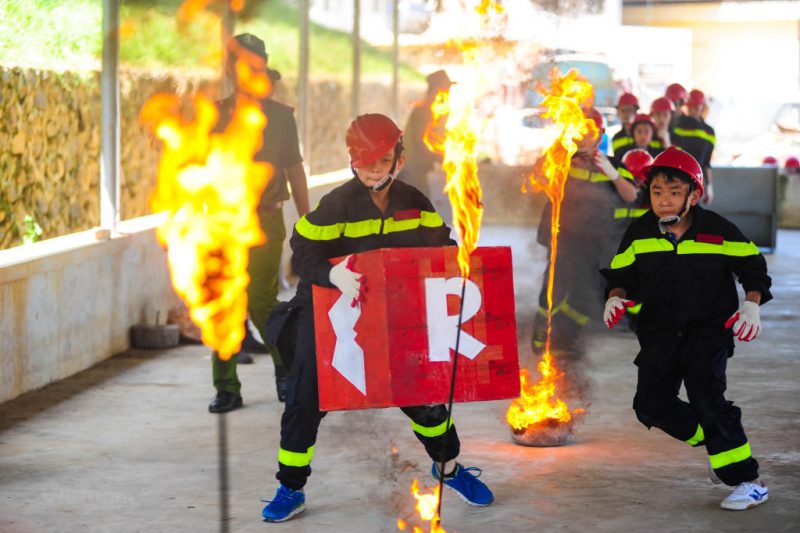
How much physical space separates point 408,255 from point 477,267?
27 centimetres

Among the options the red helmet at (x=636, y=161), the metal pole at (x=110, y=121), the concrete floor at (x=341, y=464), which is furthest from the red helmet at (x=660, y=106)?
the metal pole at (x=110, y=121)

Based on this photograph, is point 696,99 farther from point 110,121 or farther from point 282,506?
point 282,506

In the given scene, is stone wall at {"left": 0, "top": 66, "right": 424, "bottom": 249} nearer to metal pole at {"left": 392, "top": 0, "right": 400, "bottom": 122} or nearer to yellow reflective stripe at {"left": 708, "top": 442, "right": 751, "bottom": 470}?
yellow reflective stripe at {"left": 708, "top": 442, "right": 751, "bottom": 470}

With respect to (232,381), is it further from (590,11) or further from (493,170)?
(590,11)

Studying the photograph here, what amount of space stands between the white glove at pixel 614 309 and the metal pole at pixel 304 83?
964cm

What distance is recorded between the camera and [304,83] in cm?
1529

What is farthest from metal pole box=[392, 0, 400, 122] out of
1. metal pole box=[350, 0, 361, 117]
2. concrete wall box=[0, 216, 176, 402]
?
concrete wall box=[0, 216, 176, 402]

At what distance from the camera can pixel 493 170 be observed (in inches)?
795

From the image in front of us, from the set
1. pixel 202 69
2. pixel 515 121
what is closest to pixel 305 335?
pixel 202 69

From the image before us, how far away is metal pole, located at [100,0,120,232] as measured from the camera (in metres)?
9.78

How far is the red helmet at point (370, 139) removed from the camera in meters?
5.33

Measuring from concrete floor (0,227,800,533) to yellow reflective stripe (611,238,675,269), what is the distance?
1006 millimetres

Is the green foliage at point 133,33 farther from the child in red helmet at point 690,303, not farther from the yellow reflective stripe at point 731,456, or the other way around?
the yellow reflective stripe at point 731,456

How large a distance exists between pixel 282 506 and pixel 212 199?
4974 millimetres
